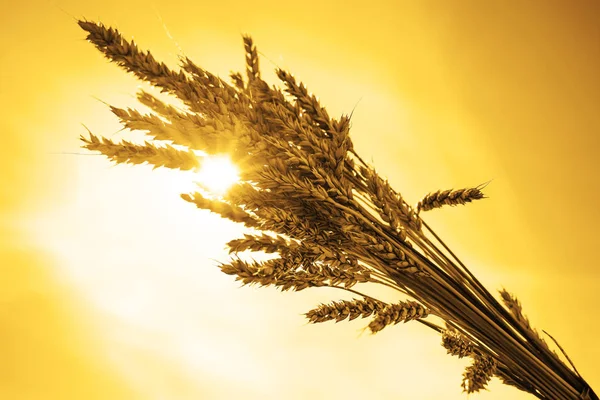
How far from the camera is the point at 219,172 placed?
0.37m

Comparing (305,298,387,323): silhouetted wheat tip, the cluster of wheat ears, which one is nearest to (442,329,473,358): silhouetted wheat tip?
the cluster of wheat ears

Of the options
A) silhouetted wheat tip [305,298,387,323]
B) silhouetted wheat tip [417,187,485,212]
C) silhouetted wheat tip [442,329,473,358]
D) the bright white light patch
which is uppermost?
silhouetted wheat tip [417,187,485,212]

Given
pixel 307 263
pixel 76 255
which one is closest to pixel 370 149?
pixel 307 263

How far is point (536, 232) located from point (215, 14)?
74.1 inches

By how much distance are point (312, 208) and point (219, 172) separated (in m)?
0.12

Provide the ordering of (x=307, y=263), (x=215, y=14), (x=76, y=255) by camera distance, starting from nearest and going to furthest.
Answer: (x=307, y=263) < (x=215, y=14) < (x=76, y=255)

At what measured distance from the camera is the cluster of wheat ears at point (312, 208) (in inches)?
14.3

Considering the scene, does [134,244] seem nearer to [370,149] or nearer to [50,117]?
[50,117]

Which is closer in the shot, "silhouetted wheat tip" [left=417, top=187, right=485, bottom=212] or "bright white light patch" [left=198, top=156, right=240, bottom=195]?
"bright white light patch" [left=198, top=156, right=240, bottom=195]

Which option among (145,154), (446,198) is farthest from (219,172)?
(446,198)

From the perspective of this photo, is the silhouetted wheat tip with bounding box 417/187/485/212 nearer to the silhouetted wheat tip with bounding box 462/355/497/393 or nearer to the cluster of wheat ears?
the cluster of wheat ears

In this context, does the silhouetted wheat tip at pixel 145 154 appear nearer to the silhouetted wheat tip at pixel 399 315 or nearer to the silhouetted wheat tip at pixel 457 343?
the silhouetted wheat tip at pixel 399 315

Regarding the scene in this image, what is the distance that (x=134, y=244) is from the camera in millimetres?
1943

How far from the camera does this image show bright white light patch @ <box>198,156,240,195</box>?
364 millimetres
